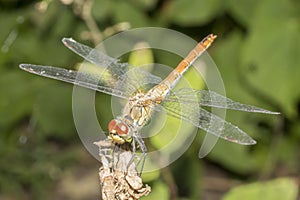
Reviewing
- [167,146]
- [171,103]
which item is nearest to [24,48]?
→ [167,146]

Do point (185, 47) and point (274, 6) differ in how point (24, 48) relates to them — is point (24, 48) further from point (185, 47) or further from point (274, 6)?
point (274, 6)

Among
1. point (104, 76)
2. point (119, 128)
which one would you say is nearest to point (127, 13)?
point (104, 76)

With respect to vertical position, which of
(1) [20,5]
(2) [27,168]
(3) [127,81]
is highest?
(1) [20,5]

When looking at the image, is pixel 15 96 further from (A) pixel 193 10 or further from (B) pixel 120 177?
(B) pixel 120 177

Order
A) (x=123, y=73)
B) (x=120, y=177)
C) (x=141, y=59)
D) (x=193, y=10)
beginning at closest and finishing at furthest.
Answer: (x=120, y=177), (x=123, y=73), (x=141, y=59), (x=193, y=10)

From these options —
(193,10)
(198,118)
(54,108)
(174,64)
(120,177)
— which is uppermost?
(193,10)

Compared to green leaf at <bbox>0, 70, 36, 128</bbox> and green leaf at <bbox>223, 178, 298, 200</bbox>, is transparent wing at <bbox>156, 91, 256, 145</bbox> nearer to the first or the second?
green leaf at <bbox>223, 178, 298, 200</bbox>

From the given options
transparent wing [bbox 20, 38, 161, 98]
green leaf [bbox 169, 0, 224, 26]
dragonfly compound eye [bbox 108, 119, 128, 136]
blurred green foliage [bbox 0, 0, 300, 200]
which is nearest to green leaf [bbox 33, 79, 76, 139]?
blurred green foliage [bbox 0, 0, 300, 200]
